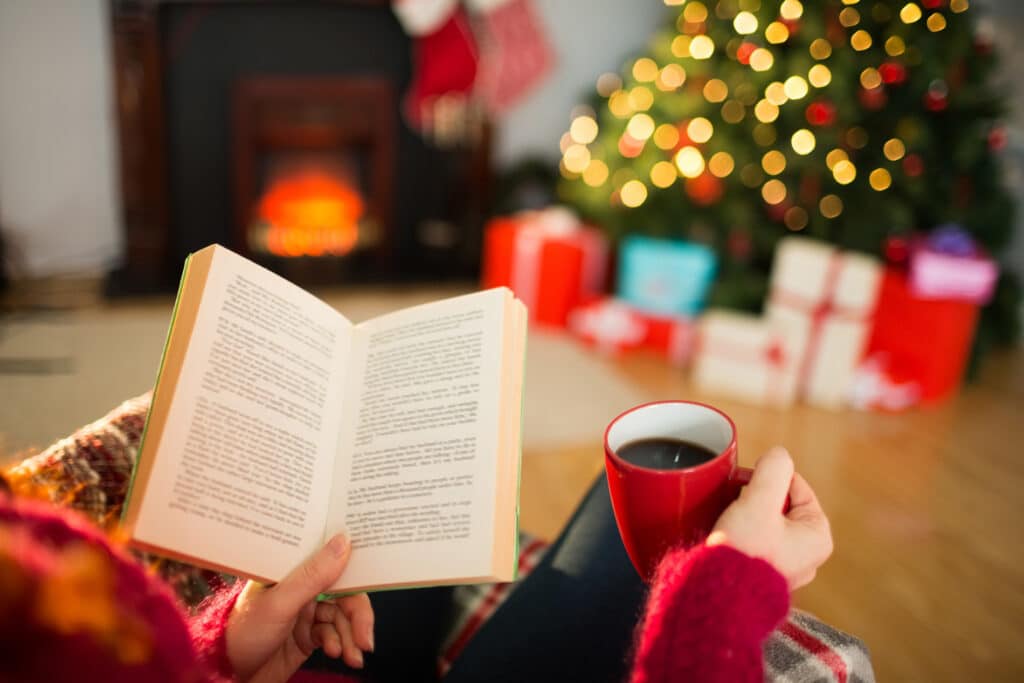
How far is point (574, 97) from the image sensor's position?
342cm

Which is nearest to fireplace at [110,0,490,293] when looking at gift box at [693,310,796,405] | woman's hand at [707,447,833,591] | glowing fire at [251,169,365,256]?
glowing fire at [251,169,365,256]

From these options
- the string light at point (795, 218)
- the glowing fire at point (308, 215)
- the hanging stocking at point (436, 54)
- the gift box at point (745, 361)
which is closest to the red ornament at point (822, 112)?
the string light at point (795, 218)

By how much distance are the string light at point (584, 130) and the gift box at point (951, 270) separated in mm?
1267

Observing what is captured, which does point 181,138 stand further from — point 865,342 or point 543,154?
point 865,342

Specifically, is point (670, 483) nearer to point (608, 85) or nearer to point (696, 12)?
point (696, 12)

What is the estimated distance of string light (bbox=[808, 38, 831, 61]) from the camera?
243cm

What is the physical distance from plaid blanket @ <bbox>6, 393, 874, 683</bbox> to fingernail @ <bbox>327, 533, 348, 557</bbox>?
7.0 inches

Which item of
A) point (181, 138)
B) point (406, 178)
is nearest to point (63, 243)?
point (181, 138)

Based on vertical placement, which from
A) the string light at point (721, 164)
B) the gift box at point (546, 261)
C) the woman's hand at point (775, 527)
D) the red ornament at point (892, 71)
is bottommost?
the gift box at point (546, 261)

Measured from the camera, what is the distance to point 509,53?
309 cm

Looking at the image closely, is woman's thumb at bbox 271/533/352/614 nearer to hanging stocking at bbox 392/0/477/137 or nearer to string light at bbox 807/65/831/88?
string light at bbox 807/65/831/88

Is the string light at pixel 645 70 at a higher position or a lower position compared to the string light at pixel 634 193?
higher

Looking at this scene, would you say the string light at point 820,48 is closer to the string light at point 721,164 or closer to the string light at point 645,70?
the string light at point 721,164

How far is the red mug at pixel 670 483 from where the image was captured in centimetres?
61
